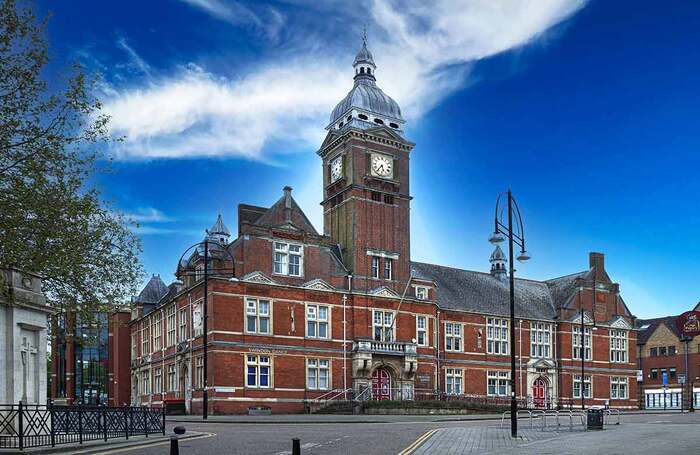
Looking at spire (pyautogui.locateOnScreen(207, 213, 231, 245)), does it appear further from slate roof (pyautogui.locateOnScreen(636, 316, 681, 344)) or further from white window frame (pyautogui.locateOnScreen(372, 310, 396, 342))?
slate roof (pyautogui.locateOnScreen(636, 316, 681, 344))

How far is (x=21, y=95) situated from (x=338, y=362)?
131 feet

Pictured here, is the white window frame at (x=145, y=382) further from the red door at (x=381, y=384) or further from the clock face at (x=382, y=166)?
the clock face at (x=382, y=166)

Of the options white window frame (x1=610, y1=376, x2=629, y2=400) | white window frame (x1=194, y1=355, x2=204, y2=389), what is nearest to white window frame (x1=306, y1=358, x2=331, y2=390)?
white window frame (x1=194, y1=355, x2=204, y2=389)

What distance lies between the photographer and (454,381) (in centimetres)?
6303

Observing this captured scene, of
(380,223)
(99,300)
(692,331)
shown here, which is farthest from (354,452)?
(692,331)

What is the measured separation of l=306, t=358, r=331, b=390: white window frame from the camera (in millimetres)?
53594

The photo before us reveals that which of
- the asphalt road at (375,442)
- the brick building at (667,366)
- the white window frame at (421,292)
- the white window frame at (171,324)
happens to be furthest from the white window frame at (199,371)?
the brick building at (667,366)

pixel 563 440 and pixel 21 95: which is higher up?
pixel 21 95

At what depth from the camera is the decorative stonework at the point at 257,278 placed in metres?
51.6

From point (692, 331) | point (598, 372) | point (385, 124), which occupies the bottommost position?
point (598, 372)

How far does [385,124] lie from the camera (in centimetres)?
6041

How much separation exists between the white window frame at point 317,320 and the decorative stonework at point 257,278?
3.60 meters

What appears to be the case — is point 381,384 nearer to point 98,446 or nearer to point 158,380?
point 158,380

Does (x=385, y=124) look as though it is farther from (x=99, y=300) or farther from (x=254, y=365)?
(x=99, y=300)
